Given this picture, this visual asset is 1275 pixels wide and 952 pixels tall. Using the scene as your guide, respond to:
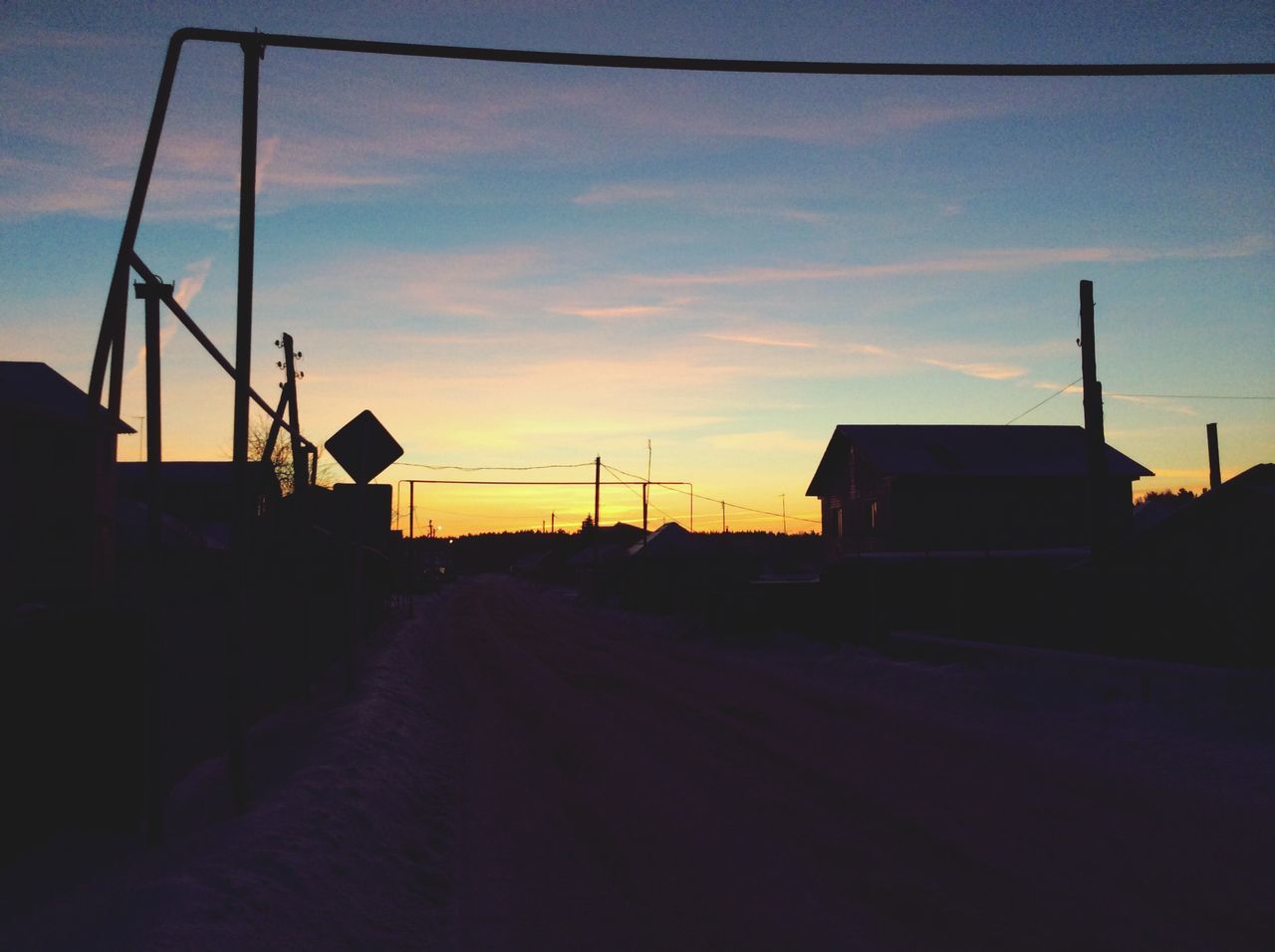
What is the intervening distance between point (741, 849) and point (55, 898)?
4090 millimetres

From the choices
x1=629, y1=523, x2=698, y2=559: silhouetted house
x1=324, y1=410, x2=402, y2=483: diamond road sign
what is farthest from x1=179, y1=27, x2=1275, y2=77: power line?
x1=629, y1=523, x2=698, y2=559: silhouetted house

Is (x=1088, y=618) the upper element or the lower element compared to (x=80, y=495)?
lower

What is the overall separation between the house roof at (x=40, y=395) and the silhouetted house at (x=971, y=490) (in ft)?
91.0

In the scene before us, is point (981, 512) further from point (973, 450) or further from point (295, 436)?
point (295, 436)

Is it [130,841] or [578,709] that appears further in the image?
[578,709]

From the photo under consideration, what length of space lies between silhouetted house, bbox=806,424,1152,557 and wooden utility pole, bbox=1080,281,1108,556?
21215 millimetres

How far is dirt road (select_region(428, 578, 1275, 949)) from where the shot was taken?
17.1ft

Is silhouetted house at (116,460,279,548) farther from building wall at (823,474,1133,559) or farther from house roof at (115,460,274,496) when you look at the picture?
building wall at (823,474,1133,559)

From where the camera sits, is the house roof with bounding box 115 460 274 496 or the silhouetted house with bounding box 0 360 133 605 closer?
the silhouetted house with bounding box 0 360 133 605

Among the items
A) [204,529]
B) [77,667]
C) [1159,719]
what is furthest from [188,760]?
[204,529]

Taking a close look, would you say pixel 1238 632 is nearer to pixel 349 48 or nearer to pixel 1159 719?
pixel 1159 719

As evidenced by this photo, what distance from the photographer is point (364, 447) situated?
39.0 ft

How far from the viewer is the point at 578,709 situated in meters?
14.1

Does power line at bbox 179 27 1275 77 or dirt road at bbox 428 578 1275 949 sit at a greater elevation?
power line at bbox 179 27 1275 77
